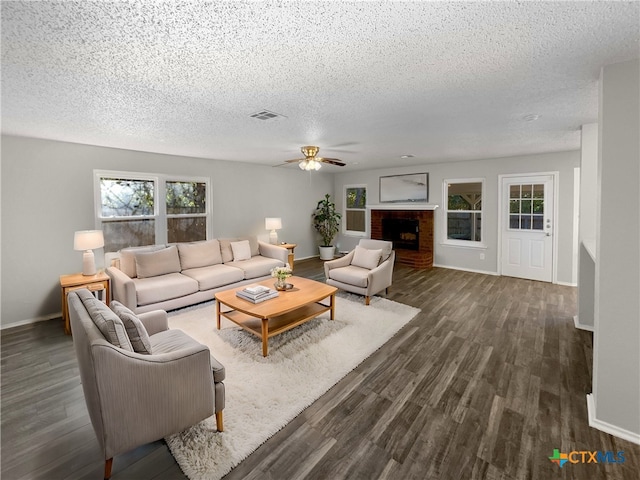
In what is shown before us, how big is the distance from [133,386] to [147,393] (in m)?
0.09

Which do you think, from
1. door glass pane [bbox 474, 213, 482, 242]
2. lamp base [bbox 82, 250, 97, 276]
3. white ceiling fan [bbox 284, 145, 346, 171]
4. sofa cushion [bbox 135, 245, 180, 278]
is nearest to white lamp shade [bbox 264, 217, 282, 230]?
sofa cushion [bbox 135, 245, 180, 278]

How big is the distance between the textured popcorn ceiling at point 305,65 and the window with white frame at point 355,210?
4.47 meters

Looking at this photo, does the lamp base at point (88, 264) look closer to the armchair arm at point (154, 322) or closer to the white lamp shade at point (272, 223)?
the armchair arm at point (154, 322)

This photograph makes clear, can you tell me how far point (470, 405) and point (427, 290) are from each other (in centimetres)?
298

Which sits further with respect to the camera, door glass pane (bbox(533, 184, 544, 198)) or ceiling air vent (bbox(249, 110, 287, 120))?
door glass pane (bbox(533, 184, 544, 198))

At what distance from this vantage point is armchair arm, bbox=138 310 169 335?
2463 millimetres

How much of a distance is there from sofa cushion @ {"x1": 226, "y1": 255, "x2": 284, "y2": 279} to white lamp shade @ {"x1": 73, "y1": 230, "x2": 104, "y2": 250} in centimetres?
189

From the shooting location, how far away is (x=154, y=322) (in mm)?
2504

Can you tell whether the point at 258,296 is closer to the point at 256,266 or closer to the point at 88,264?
the point at 256,266

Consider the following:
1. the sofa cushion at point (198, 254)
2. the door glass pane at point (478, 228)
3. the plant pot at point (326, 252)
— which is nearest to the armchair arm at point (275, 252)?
the sofa cushion at point (198, 254)

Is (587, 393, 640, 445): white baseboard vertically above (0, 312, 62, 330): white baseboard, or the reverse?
(0, 312, 62, 330): white baseboard

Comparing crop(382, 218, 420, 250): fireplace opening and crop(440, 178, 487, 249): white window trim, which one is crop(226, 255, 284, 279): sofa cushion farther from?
crop(440, 178, 487, 249): white window trim

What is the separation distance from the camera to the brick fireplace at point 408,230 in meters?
6.86

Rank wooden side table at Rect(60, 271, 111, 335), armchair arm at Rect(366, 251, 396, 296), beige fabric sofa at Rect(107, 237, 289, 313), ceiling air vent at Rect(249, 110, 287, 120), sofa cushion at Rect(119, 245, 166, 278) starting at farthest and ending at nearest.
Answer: armchair arm at Rect(366, 251, 396, 296) → sofa cushion at Rect(119, 245, 166, 278) → beige fabric sofa at Rect(107, 237, 289, 313) → wooden side table at Rect(60, 271, 111, 335) → ceiling air vent at Rect(249, 110, 287, 120)
